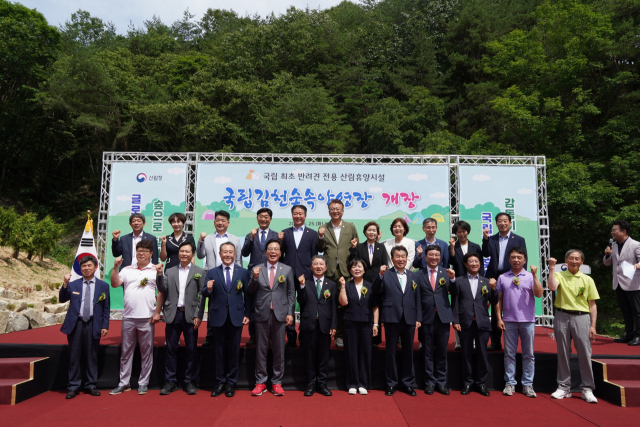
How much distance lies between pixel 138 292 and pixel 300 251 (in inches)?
59.8

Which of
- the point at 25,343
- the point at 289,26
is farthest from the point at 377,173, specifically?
the point at 289,26

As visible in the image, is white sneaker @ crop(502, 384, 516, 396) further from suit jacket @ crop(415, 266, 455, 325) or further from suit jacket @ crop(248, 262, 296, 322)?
suit jacket @ crop(248, 262, 296, 322)

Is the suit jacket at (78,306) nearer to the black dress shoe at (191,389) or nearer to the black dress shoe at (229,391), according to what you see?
the black dress shoe at (191,389)

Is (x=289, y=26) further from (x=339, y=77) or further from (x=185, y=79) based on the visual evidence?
(x=185, y=79)

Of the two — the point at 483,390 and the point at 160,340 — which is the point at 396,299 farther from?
the point at 160,340

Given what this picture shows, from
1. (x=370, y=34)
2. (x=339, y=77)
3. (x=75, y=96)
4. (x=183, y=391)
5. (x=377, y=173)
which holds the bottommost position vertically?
(x=183, y=391)

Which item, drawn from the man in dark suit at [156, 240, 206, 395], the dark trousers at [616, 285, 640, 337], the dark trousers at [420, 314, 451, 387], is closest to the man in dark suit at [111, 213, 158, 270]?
the man in dark suit at [156, 240, 206, 395]

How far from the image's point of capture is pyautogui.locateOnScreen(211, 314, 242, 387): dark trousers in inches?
152

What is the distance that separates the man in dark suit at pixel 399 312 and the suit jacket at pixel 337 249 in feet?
1.47

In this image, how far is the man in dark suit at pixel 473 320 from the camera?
3912mm

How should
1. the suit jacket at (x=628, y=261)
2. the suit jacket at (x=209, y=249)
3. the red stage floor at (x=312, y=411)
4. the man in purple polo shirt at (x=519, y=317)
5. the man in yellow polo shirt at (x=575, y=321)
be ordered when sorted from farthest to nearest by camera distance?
the suit jacket at (x=628, y=261)
the suit jacket at (x=209, y=249)
the man in purple polo shirt at (x=519, y=317)
the man in yellow polo shirt at (x=575, y=321)
the red stage floor at (x=312, y=411)

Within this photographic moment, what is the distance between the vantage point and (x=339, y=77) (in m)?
15.8

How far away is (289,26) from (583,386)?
15778 mm

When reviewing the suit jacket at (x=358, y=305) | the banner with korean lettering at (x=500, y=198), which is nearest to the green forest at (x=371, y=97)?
the banner with korean lettering at (x=500, y=198)
